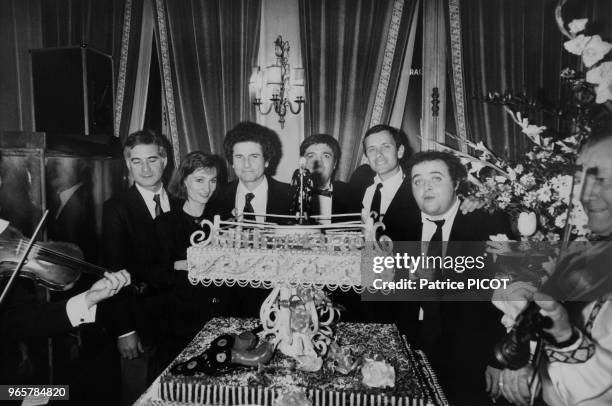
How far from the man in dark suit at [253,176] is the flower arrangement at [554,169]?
3.86ft

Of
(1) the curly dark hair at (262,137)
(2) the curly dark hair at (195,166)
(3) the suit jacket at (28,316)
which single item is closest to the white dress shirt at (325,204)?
(1) the curly dark hair at (262,137)

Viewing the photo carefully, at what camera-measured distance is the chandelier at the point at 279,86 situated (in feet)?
8.75

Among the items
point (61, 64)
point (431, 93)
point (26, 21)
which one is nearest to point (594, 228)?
point (431, 93)

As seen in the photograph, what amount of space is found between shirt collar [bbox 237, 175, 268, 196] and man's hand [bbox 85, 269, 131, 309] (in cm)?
89

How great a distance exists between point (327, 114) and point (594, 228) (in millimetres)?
1541

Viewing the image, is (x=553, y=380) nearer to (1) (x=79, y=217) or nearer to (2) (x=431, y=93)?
(2) (x=431, y=93)

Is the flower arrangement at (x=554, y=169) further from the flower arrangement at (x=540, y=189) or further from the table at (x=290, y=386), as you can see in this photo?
the table at (x=290, y=386)

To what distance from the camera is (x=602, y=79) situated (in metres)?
1.94

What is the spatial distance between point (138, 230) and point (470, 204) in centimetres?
201

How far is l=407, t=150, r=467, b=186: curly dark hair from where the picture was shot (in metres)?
2.55

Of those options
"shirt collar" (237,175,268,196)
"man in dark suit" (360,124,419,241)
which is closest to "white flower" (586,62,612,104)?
"man in dark suit" (360,124,419,241)

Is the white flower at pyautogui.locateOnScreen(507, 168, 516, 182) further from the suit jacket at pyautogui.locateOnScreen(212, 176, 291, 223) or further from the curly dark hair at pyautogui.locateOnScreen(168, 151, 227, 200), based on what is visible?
the curly dark hair at pyautogui.locateOnScreen(168, 151, 227, 200)

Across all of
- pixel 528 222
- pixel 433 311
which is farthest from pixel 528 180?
pixel 433 311

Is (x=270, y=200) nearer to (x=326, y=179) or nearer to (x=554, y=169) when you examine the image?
(x=326, y=179)
